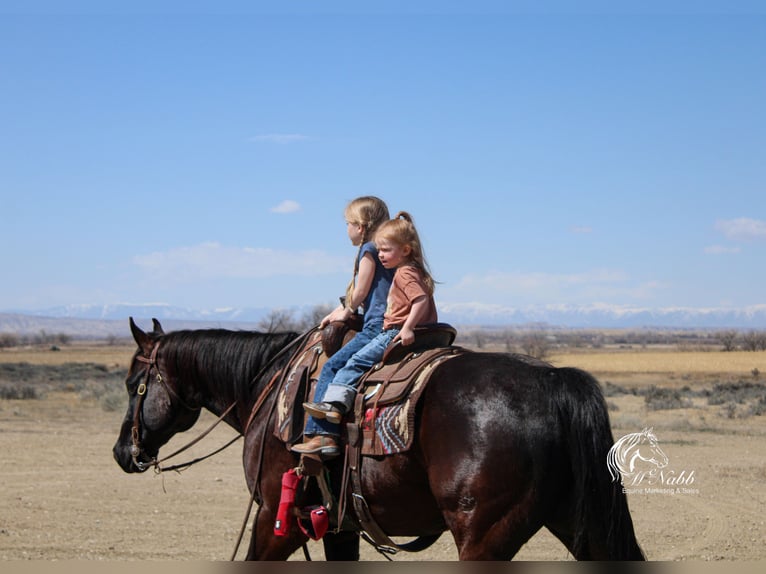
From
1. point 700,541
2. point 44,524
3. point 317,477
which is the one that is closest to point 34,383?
point 44,524

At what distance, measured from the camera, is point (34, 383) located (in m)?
43.5

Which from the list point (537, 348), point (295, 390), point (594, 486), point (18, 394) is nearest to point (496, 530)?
point (594, 486)

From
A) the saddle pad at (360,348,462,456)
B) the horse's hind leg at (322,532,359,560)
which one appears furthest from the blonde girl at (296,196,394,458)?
the horse's hind leg at (322,532,359,560)

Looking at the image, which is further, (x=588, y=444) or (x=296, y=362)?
(x=296, y=362)

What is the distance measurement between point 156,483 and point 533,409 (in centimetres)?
1241

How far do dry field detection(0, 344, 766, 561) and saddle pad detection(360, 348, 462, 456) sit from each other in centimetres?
568

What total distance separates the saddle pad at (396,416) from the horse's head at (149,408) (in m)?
2.28

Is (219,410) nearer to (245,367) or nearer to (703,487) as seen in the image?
(245,367)

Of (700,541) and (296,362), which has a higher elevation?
(296,362)

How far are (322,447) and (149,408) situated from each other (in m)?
2.22

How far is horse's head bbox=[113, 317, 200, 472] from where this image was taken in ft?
23.1

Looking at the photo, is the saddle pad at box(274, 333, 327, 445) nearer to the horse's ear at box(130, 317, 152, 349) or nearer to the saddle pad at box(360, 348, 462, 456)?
the saddle pad at box(360, 348, 462, 456)

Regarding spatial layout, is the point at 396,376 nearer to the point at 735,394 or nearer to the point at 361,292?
the point at 361,292

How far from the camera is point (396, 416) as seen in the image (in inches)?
202
